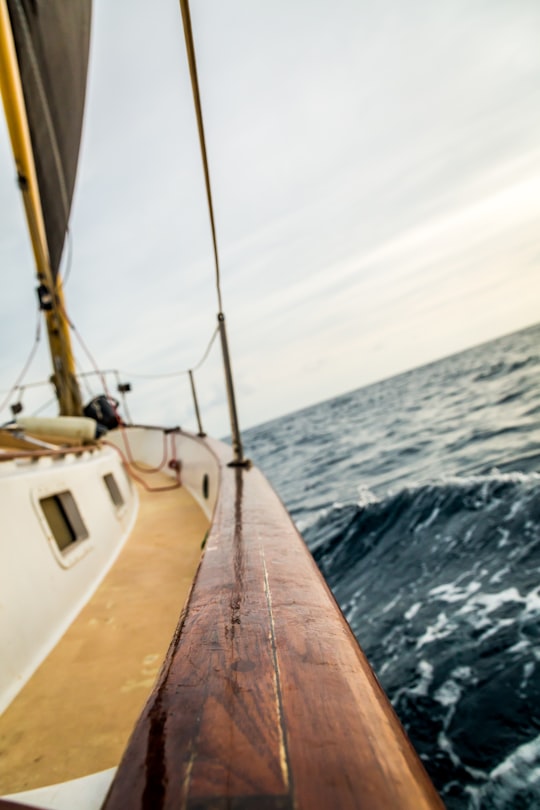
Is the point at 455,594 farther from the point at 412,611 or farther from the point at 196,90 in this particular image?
the point at 196,90

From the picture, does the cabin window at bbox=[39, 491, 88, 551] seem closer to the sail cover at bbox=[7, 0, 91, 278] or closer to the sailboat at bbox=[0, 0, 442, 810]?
the sailboat at bbox=[0, 0, 442, 810]

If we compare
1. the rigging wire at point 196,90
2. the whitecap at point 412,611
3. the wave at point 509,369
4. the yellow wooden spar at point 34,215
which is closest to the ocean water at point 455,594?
the whitecap at point 412,611

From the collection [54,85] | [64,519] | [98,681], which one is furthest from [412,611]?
[54,85]

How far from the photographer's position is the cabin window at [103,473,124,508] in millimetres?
4590

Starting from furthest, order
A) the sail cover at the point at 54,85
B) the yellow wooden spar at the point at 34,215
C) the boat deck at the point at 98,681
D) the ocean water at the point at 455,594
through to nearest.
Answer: the sail cover at the point at 54,85 → the yellow wooden spar at the point at 34,215 → the ocean water at the point at 455,594 → the boat deck at the point at 98,681

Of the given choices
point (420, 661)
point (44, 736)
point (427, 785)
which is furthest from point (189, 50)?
point (420, 661)

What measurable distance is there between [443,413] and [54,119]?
13.3 meters

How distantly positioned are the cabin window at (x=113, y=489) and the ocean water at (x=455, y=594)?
2.39 metres

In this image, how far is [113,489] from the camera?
4.68m

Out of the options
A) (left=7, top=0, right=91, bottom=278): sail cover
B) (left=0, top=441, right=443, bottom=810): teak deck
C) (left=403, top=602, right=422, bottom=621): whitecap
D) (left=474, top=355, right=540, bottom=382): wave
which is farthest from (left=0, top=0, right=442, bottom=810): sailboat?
(left=474, top=355, right=540, bottom=382): wave

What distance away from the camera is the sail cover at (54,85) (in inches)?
263

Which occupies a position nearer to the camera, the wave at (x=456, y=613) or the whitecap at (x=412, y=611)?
the wave at (x=456, y=613)

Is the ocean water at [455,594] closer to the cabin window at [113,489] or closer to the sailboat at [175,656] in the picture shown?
the sailboat at [175,656]

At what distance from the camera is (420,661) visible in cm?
290
